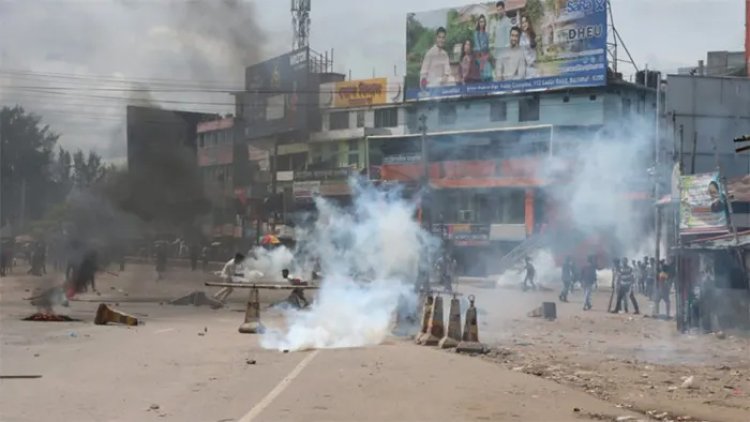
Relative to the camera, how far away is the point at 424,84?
48688 millimetres

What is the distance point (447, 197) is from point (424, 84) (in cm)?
1128

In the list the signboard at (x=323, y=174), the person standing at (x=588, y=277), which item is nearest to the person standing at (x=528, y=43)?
the signboard at (x=323, y=174)

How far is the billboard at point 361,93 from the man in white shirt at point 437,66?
9.42 feet

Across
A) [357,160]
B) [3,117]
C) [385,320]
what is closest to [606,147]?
[385,320]

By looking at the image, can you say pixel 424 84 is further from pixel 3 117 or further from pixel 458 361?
pixel 458 361

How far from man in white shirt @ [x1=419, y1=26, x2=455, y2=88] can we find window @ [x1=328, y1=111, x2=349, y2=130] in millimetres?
8024

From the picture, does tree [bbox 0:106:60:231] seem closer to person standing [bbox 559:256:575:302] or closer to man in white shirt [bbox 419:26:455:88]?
person standing [bbox 559:256:575:302]

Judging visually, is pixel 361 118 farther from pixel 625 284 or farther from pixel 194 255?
pixel 625 284

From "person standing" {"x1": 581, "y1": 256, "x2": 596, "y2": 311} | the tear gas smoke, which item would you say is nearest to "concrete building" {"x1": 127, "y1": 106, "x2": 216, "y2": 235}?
the tear gas smoke

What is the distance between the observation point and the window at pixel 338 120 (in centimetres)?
5494

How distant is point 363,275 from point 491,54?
30.9 metres

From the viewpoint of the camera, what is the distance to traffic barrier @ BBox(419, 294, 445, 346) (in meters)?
14.2

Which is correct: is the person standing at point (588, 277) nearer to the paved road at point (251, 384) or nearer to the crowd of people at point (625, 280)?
the crowd of people at point (625, 280)

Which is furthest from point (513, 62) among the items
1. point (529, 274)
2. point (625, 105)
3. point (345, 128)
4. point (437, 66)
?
point (529, 274)
